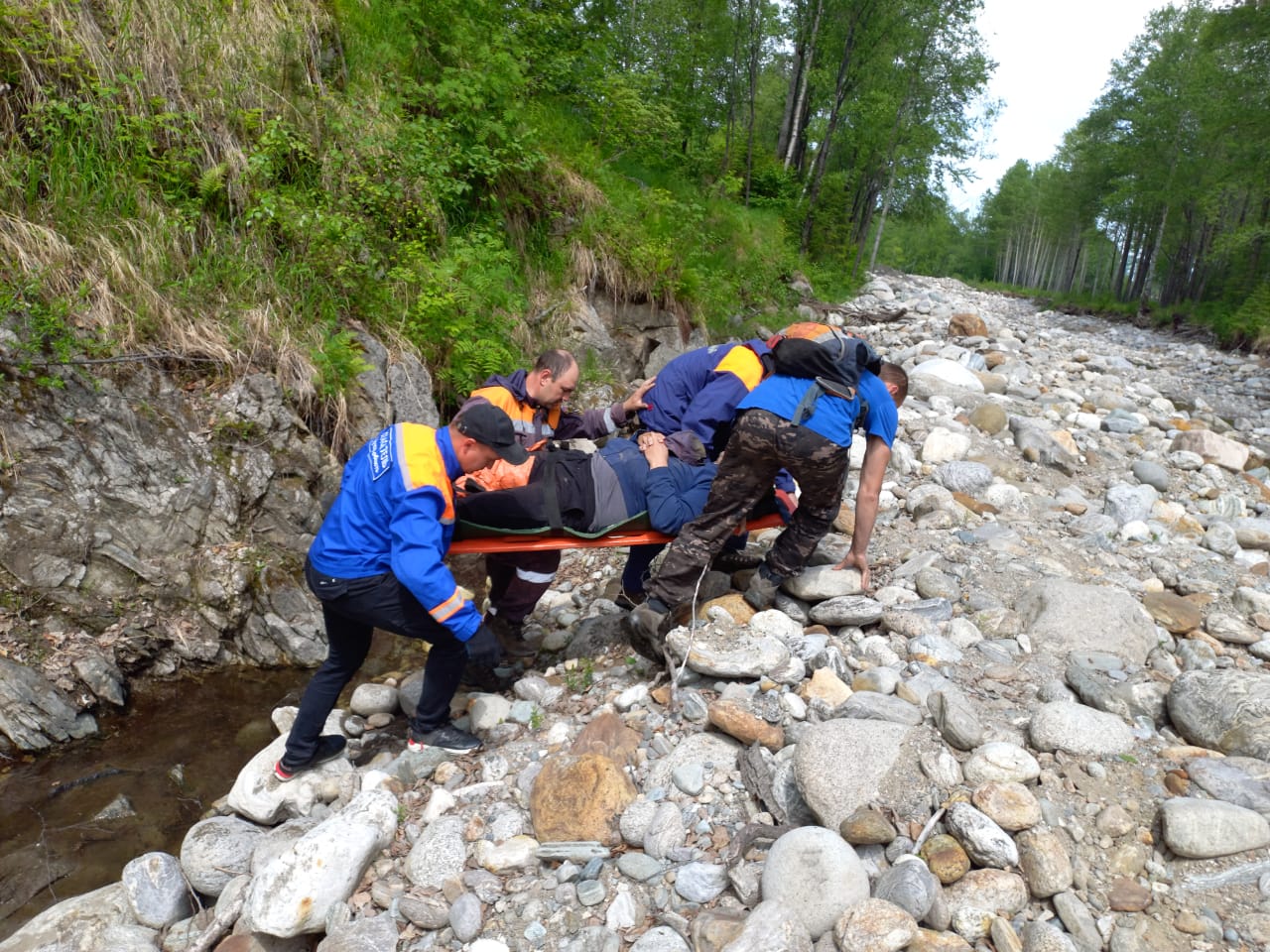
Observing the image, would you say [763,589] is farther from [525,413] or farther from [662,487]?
[525,413]

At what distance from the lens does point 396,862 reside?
3.29 m

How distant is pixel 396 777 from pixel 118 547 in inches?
97.6

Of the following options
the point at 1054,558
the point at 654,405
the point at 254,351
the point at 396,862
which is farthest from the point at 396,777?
the point at 1054,558

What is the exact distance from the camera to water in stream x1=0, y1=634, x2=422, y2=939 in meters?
3.50

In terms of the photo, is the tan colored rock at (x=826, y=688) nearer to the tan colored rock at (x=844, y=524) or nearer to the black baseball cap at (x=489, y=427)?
the tan colored rock at (x=844, y=524)

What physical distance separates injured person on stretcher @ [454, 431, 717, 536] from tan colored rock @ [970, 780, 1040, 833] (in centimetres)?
227

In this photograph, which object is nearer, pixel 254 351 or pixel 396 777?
pixel 396 777

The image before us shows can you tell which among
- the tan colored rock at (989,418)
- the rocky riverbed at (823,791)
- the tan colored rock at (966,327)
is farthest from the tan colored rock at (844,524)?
the tan colored rock at (966,327)

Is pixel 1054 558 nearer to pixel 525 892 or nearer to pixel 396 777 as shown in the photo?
pixel 525 892

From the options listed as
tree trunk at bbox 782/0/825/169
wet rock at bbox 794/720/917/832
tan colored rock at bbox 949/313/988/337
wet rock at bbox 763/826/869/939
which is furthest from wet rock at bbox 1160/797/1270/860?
tree trunk at bbox 782/0/825/169

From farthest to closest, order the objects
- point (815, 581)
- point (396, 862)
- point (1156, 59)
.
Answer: point (1156, 59)
point (815, 581)
point (396, 862)

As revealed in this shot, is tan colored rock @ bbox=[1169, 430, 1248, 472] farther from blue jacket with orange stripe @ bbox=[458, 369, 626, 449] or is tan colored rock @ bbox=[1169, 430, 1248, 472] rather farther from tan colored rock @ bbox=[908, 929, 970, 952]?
tan colored rock @ bbox=[908, 929, 970, 952]

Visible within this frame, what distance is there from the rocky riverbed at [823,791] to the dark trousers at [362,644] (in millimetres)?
285

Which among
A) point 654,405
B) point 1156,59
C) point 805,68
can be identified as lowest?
point 654,405
